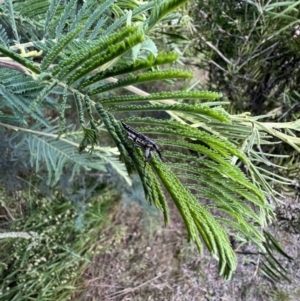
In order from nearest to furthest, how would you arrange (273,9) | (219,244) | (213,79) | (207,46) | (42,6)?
(219,244) < (42,6) < (273,9) < (207,46) < (213,79)

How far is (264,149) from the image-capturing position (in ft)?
3.11

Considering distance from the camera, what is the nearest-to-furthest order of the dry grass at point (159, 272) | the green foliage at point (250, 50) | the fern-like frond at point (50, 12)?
the fern-like frond at point (50, 12), the green foliage at point (250, 50), the dry grass at point (159, 272)

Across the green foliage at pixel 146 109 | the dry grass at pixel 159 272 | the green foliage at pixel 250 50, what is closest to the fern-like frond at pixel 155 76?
the green foliage at pixel 146 109

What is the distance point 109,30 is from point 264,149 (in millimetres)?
626

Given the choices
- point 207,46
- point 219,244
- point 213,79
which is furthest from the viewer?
point 213,79

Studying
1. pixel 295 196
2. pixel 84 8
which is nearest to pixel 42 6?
pixel 84 8

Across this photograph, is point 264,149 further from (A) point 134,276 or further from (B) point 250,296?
(A) point 134,276

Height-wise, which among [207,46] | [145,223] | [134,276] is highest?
[207,46]

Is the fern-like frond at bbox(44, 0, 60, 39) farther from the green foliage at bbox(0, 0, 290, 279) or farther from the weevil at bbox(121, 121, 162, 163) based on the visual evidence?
the weevil at bbox(121, 121, 162, 163)

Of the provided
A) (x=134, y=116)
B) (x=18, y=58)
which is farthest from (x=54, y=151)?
(x=18, y=58)

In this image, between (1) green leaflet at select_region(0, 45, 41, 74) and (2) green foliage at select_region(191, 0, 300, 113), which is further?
(2) green foliage at select_region(191, 0, 300, 113)

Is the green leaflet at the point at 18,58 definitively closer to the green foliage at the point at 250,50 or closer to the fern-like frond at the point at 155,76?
the fern-like frond at the point at 155,76

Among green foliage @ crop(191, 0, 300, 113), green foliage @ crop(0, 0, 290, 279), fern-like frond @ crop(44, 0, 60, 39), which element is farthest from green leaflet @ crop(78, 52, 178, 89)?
green foliage @ crop(191, 0, 300, 113)

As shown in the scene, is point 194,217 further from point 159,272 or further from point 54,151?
point 159,272
